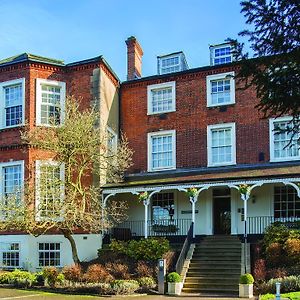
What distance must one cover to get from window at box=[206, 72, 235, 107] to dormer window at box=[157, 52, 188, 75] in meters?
3.10

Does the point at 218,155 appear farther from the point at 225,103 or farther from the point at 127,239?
the point at 127,239

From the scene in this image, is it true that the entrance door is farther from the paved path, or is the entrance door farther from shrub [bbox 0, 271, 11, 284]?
shrub [bbox 0, 271, 11, 284]

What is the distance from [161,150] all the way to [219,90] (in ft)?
13.6

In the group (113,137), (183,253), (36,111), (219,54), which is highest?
(219,54)

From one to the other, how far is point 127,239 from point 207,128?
6.62m

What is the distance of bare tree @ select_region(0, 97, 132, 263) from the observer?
21.2m

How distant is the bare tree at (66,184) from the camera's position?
21.2 meters

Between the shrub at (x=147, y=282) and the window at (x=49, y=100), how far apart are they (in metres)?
8.65

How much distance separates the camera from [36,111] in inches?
991

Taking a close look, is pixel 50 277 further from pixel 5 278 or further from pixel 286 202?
pixel 286 202

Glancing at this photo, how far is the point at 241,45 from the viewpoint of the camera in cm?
992

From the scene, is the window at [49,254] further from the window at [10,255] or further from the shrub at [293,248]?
the shrub at [293,248]

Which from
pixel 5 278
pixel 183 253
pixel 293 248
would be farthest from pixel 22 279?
pixel 293 248

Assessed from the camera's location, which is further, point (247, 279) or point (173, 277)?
point (173, 277)
